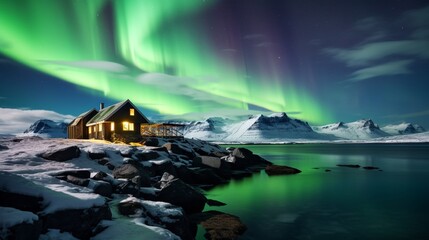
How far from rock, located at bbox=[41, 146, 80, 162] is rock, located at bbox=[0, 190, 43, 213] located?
46.2ft

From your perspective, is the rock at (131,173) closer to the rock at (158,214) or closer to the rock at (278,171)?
the rock at (158,214)

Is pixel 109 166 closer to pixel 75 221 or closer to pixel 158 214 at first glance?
pixel 158 214

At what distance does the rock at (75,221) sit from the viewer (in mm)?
10734

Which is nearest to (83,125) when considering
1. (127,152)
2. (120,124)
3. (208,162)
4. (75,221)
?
(120,124)

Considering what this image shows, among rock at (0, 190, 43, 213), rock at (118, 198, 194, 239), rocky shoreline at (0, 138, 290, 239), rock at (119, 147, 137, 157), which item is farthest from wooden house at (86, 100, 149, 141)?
rock at (0, 190, 43, 213)

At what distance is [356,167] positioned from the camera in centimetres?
5862

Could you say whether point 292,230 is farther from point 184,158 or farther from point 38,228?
point 184,158

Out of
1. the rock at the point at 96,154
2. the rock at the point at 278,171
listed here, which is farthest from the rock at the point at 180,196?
the rock at the point at 278,171

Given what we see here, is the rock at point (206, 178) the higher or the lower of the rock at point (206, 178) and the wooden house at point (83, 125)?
the lower

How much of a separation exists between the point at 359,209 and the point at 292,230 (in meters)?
9.01

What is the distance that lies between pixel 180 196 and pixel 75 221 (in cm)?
958

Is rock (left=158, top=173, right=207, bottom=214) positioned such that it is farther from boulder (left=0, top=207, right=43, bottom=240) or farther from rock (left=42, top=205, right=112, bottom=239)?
boulder (left=0, top=207, right=43, bottom=240)

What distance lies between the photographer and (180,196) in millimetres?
20125

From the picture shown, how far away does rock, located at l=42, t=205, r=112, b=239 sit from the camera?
35.2ft
